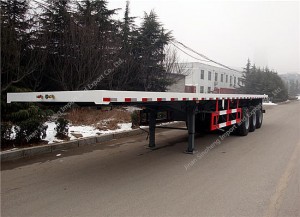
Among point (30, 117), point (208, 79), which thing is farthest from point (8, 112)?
point (208, 79)

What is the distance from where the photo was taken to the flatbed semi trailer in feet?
14.2

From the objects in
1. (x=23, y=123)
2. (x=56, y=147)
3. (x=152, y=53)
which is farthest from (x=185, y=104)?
(x=152, y=53)

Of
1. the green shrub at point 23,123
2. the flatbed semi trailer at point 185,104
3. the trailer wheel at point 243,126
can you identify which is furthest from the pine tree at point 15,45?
the trailer wheel at point 243,126

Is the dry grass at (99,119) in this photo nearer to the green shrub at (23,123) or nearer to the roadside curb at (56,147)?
the roadside curb at (56,147)

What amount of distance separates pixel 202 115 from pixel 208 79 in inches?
1759

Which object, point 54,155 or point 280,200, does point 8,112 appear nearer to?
point 54,155

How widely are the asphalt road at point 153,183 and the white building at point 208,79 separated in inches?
1384

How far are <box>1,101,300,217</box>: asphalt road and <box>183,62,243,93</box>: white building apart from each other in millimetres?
35164

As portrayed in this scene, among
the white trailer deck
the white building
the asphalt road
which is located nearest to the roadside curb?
the asphalt road

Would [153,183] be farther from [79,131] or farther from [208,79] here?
[208,79]

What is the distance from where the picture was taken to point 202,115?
862 centimetres

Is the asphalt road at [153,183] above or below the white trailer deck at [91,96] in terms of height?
below

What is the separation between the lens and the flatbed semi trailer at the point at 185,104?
4.34 m

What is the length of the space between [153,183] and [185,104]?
274 centimetres
